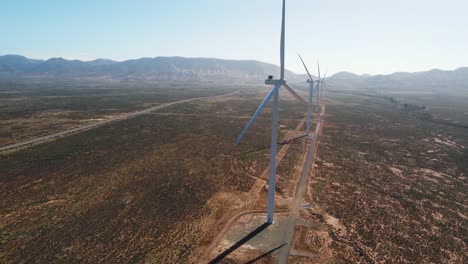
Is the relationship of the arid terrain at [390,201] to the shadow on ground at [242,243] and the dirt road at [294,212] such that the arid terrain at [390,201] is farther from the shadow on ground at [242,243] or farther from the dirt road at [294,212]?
the shadow on ground at [242,243]

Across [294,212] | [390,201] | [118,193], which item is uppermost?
[118,193]

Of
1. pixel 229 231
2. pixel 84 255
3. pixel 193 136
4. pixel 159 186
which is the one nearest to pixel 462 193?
pixel 229 231

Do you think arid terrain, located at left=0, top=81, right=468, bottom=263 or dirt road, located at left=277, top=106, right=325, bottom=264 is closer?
dirt road, located at left=277, top=106, right=325, bottom=264

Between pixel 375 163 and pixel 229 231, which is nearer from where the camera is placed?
pixel 229 231

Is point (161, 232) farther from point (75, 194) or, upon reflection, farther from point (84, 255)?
point (75, 194)

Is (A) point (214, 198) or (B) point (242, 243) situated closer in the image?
(B) point (242, 243)

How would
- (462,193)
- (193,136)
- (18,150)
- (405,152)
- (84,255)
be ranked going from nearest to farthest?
(84,255) → (462,193) → (18,150) → (405,152) → (193,136)

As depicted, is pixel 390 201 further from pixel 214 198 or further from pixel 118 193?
pixel 118 193

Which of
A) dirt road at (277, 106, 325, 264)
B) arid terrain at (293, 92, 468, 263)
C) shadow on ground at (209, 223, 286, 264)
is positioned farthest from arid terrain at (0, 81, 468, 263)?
dirt road at (277, 106, 325, 264)

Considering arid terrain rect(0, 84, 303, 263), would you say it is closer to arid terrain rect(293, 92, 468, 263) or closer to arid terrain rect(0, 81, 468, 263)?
arid terrain rect(0, 81, 468, 263)

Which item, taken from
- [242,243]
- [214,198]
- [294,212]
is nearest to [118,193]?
[214,198]

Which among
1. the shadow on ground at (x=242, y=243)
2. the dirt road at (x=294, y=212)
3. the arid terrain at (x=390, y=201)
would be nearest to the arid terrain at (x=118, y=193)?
the shadow on ground at (x=242, y=243)
